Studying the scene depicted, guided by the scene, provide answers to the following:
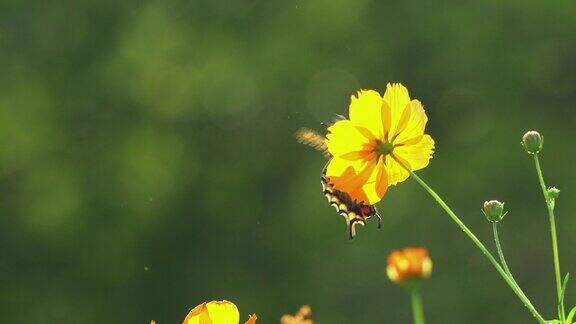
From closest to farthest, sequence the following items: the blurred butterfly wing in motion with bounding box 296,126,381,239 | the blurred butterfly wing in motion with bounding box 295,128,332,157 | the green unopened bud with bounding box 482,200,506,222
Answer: the green unopened bud with bounding box 482,200,506,222 → the blurred butterfly wing in motion with bounding box 295,128,332,157 → the blurred butterfly wing in motion with bounding box 296,126,381,239

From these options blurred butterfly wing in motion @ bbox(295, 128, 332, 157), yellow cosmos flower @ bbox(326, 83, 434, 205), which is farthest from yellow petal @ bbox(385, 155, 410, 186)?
blurred butterfly wing in motion @ bbox(295, 128, 332, 157)

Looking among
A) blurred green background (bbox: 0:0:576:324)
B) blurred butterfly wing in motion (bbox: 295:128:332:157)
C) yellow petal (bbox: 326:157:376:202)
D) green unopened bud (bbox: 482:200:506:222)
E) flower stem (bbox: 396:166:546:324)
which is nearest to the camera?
flower stem (bbox: 396:166:546:324)

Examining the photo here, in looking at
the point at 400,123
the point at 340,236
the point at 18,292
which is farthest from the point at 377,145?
the point at 18,292

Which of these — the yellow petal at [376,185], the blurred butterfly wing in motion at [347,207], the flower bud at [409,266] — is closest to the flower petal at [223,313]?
the flower bud at [409,266]

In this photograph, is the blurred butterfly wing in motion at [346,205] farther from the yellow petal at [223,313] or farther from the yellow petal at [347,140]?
the yellow petal at [223,313]

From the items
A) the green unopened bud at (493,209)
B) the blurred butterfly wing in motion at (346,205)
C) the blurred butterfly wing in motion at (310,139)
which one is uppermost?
the blurred butterfly wing in motion at (346,205)

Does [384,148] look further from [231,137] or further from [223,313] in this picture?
[231,137]

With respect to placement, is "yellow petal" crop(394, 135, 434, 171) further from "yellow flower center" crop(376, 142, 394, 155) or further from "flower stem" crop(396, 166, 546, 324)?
"flower stem" crop(396, 166, 546, 324)
